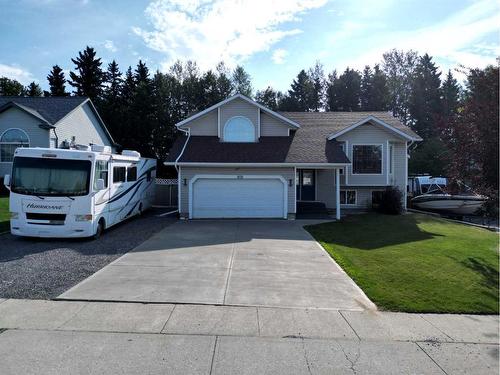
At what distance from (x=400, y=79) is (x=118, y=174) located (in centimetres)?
5690

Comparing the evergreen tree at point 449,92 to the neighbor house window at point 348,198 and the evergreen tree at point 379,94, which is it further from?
the neighbor house window at point 348,198

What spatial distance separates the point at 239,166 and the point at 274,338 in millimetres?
13446

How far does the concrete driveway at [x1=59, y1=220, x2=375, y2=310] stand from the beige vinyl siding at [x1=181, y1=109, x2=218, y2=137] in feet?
26.7

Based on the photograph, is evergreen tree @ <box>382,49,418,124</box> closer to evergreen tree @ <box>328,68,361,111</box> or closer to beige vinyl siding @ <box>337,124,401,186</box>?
evergreen tree @ <box>328,68,361,111</box>

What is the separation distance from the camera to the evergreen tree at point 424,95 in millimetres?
57875

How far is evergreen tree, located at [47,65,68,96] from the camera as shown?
5356cm

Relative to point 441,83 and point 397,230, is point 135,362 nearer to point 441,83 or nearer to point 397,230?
point 397,230

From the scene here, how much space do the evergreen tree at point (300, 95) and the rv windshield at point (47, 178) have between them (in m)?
49.3

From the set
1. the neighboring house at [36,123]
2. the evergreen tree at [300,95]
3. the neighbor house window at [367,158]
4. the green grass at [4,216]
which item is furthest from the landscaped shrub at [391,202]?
the evergreen tree at [300,95]

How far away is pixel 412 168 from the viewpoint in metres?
43.8

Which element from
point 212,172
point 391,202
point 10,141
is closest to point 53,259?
point 212,172

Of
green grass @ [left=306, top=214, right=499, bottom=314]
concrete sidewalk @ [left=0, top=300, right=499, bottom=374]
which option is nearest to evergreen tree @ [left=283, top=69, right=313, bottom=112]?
green grass @ [left=306, top=214, right=499, bottom=314]

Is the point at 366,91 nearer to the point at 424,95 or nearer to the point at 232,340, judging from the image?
the point at 424,95

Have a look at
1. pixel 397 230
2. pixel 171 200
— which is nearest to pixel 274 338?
pixel 397 230
